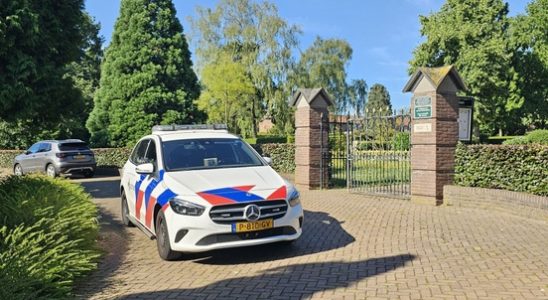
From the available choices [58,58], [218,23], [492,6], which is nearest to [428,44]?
[492,6]

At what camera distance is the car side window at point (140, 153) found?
821 centimetres

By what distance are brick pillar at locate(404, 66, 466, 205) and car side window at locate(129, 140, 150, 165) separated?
5945mm

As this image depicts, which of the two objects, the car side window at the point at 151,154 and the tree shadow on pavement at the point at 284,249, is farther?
the car side window at the point at 151,154

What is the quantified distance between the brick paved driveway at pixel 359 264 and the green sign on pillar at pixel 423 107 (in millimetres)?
2551

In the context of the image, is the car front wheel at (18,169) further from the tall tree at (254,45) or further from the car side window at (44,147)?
the tall tree at (254,45)

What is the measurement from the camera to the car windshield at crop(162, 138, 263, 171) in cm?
708

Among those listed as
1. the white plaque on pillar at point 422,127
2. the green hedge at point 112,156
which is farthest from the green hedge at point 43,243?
the green hedge at point 112,156

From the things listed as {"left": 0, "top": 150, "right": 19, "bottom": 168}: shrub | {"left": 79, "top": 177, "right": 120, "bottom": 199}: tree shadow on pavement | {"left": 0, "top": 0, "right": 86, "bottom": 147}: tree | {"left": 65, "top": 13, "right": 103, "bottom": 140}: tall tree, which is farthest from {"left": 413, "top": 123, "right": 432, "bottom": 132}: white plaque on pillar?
{"left": 65, "top": 13, "right": 103, "bottom": 140}: tall tree

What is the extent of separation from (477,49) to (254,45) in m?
16.5

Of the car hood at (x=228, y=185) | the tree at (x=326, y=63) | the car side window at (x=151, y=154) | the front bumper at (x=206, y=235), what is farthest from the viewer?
the tree at (x=326, y=63)

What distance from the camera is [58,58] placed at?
1298 centimetres

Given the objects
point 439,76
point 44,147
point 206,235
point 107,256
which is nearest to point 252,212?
point 206,235

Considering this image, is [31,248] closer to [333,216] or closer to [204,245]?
[204,245]

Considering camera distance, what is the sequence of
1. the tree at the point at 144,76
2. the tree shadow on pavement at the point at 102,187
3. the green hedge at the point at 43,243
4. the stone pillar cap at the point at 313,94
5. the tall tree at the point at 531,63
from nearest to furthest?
1. the green hedge at the point at 43,243
2. the stone pillar cap at the point at 313,94
3. the tree shadow on pavement at the point at 102,187
4. the tree at the point at 144,76
5. the tall tree at the point at 531,63
